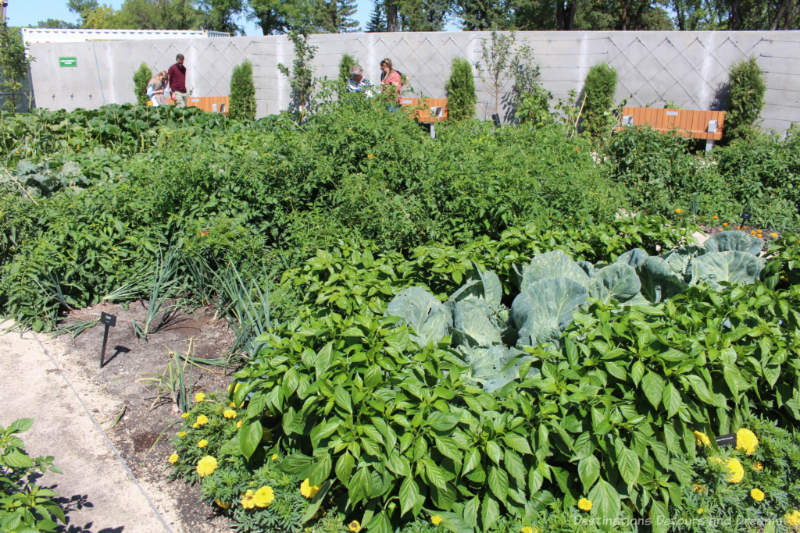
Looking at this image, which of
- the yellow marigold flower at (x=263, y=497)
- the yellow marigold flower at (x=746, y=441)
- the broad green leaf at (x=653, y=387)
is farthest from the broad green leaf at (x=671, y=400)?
the yellow marigold flower at (x=263, y=497)

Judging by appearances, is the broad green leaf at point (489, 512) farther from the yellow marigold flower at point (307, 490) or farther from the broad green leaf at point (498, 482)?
the yellow marigold flower at point (307, 490)

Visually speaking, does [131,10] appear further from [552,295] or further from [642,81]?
[552,295]

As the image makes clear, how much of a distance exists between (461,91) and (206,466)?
1179 cm

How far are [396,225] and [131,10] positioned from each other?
8627 cm

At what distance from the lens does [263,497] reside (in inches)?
79.7

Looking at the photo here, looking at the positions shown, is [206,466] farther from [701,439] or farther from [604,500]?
[701,439]

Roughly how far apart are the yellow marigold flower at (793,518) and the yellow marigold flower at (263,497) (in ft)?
6.20

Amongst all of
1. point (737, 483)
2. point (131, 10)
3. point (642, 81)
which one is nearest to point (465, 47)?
point (642, 81)

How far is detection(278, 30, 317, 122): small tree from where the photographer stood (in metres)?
14.0

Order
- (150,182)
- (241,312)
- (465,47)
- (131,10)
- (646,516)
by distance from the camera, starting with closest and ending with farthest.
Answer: (646,516) < (241,312) < (150,182) < (465,47) < (131,10)

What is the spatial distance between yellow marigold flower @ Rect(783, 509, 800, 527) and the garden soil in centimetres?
209

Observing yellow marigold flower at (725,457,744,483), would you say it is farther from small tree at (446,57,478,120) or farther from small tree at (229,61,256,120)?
small tree at (229,61,256,120)

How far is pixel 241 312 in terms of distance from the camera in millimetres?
3355

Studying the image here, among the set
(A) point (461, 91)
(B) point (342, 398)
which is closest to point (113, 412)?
(B) point (342, 398)
